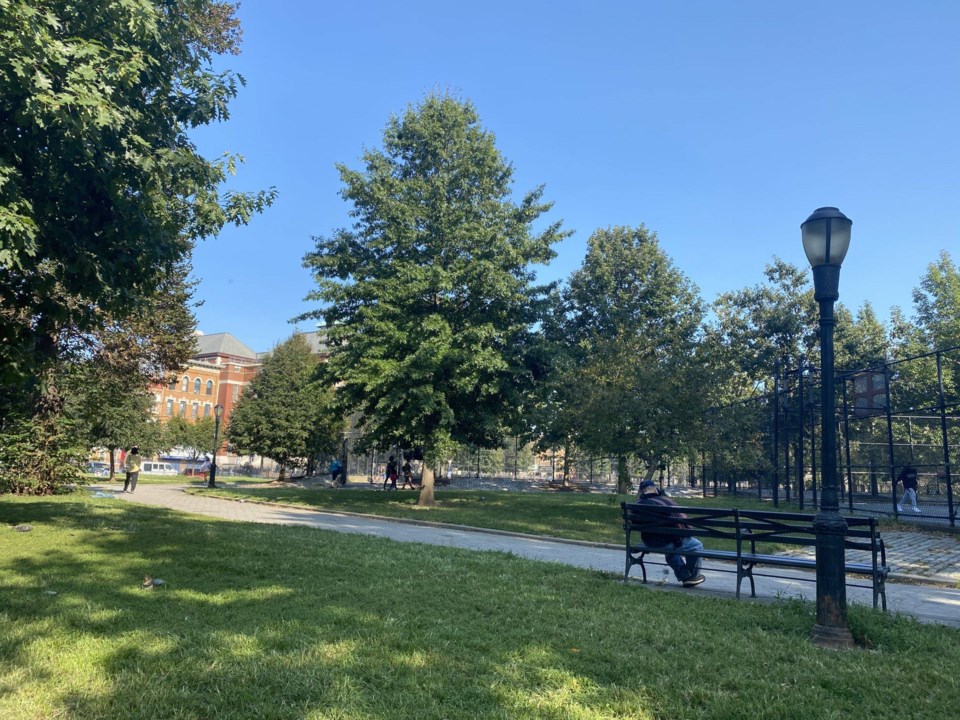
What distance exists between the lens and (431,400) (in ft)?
65.8

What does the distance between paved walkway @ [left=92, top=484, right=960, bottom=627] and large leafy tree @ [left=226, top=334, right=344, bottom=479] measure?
19205 millimetres

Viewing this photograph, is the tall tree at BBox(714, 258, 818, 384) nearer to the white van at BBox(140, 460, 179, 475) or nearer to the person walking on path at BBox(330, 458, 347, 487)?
the person walking on path at BBox(330, 458, 347, 487)

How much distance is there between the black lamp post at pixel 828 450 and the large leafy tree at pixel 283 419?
112 ft

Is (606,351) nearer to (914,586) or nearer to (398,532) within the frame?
(398,532)

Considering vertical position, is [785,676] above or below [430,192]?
below

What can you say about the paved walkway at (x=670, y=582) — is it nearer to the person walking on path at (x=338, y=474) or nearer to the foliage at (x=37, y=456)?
the foliage at (x=37, y=456)

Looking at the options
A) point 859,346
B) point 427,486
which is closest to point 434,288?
point 427,486

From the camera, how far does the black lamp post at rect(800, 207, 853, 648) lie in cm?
530

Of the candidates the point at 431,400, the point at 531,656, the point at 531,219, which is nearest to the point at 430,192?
the point at 531,219

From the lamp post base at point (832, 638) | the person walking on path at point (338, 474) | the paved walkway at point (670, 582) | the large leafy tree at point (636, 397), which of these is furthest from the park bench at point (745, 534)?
the person walking on path at point (338, 474)

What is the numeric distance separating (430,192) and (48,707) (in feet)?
66.0

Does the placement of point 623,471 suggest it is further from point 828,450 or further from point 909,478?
point 828,450

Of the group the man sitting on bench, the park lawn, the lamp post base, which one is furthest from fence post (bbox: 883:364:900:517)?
the lamp post base

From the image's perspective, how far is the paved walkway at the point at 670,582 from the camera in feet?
25.1
